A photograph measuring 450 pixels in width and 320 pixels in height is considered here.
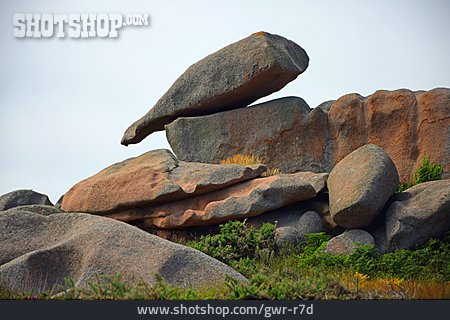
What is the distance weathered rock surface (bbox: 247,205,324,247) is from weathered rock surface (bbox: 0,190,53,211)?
7.43 metres

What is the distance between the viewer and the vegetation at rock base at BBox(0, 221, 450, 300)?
9500mm

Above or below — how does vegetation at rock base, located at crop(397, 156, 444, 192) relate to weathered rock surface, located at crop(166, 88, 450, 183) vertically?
below

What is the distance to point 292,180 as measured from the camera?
1800cm

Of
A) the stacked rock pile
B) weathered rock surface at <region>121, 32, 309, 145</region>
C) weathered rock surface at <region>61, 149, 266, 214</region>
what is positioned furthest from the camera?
weathered rock surface at <region>121, 32, 309, 145</region>

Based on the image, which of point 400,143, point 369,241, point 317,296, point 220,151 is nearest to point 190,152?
point 220,151

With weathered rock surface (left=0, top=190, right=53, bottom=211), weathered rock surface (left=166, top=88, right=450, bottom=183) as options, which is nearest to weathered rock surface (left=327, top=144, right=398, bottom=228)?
weathered rock surface (left=166, top=88, right=450, bottom=183)

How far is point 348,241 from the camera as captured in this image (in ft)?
52.7

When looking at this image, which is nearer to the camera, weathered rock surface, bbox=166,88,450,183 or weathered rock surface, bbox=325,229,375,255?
weathered rock surface, bbox=325,229,375,255

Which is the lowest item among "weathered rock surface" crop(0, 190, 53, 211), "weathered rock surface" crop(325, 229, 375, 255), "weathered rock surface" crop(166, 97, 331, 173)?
"weathered rock surface" crop(325, 229, 375, 255)

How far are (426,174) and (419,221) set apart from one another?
148 inches

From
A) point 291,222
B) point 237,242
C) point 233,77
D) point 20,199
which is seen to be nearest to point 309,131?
point 233,77

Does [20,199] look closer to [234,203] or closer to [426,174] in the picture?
[234,203]

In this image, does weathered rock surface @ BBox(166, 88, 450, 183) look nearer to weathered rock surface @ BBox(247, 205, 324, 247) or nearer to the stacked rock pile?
the stacked rock pile

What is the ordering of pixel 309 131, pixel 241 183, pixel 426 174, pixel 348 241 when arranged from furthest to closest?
1. pixel 309 131
2. pixel 426 174
3. pixel 241 183
4. pixel 348 241
